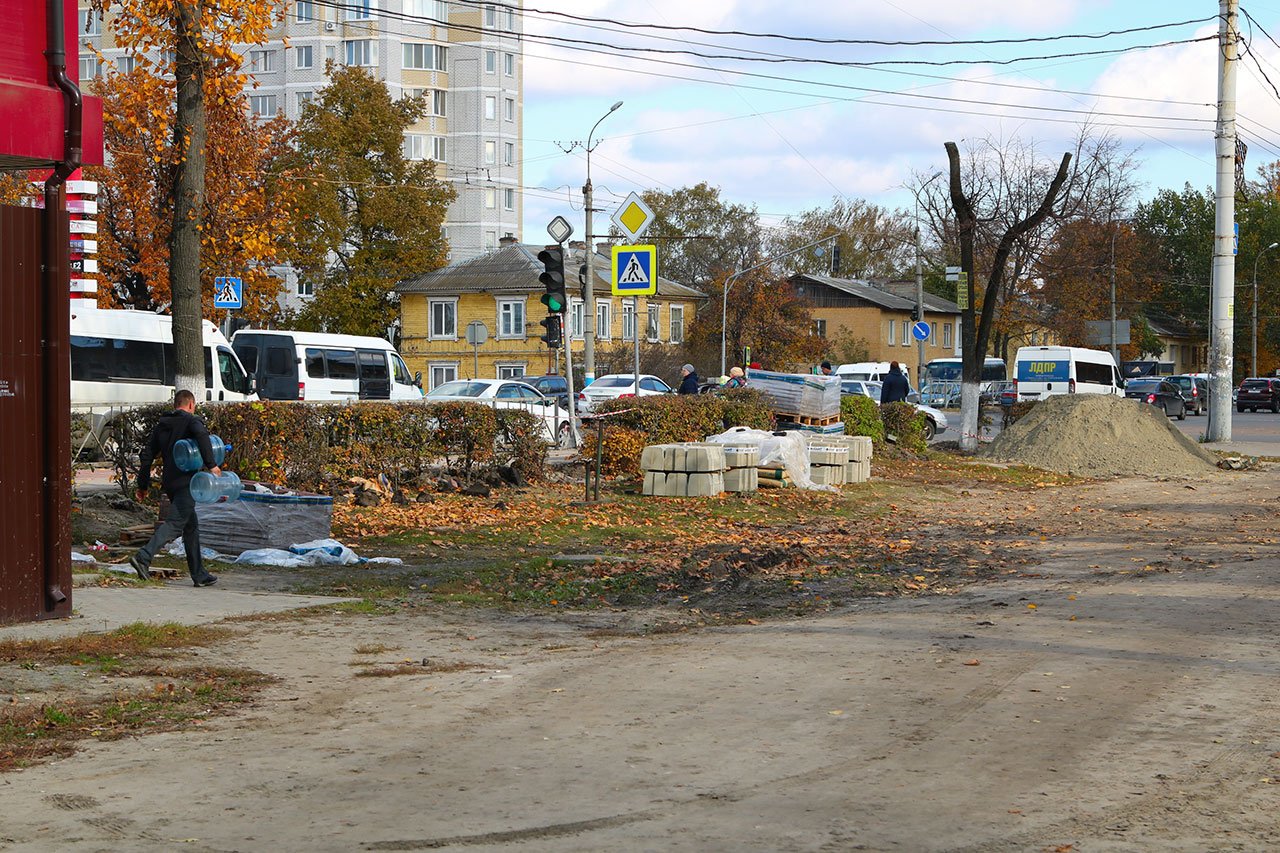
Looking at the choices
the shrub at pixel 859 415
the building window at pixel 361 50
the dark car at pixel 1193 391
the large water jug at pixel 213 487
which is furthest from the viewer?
the building window at pixel 361 50

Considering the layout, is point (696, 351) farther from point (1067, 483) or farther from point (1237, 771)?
point (1237, 771)

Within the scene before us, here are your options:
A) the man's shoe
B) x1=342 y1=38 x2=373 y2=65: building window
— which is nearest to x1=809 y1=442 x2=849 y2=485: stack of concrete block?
the man's shoe

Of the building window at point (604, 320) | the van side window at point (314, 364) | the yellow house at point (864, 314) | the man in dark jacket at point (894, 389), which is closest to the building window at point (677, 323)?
the building window at point (604, 320)

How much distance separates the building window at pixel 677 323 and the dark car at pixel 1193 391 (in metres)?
23.2

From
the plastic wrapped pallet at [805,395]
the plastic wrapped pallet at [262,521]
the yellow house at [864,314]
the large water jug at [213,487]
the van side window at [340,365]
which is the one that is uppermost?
the yellow house at [864,314]

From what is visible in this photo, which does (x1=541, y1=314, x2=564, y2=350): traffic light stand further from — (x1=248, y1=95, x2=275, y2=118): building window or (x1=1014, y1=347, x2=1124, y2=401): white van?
(x1=248, y1=95, x2=275, y2=118): building window

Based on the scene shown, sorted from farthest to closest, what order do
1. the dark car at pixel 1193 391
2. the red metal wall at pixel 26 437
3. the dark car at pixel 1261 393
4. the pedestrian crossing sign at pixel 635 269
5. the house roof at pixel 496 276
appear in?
the dark car at pixel 1261 393 < the dark car at pixel 1193 391 < the house roof at pixel 496 276 < the pedestrian crossing sign at pixel 635 269 < the red metal wall at pixel 26 437

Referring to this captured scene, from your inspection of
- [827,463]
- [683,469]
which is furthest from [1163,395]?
[683,469]

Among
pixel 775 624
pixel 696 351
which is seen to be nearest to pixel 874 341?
pixel 696 351

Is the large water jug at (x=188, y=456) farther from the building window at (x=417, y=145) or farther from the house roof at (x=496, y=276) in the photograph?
the building window at (x=417, y=145)

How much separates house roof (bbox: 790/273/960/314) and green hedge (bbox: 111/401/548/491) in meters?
66.6

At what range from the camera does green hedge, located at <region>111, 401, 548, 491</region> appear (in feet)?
A: 54.0

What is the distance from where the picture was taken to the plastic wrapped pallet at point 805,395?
25703 mm

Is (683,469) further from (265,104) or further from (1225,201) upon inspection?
(265,104)
